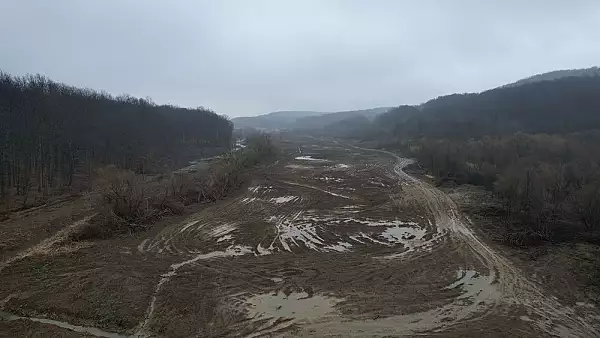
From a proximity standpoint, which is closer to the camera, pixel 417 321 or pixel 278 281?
pixel 417 321

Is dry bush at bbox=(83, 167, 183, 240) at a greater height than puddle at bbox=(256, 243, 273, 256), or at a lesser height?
greater

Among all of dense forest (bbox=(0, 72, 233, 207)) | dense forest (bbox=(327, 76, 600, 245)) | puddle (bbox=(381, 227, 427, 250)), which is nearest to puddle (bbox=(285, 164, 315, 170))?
dense forest (bbox=(327, 76, 600, 245))

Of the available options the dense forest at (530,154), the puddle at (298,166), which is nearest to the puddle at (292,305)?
the dense forest at (530,154)

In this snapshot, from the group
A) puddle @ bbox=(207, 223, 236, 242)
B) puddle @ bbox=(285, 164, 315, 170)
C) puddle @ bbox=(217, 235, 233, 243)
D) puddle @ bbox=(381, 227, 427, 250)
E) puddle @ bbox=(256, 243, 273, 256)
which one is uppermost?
puddle @ bbox=(285, 164, 315, 170)

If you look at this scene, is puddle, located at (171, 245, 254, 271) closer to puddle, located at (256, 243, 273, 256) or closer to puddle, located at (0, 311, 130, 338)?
puddle, located at (256, 243, 273, 256)

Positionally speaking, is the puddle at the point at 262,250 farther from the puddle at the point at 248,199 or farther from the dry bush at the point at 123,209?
the puddle at the point at 248,199

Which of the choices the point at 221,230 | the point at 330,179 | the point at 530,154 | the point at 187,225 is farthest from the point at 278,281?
the point at 530,154

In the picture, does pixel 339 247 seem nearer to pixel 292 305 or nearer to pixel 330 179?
pixel 292 305

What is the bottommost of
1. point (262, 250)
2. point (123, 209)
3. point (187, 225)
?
point (262, 250)
